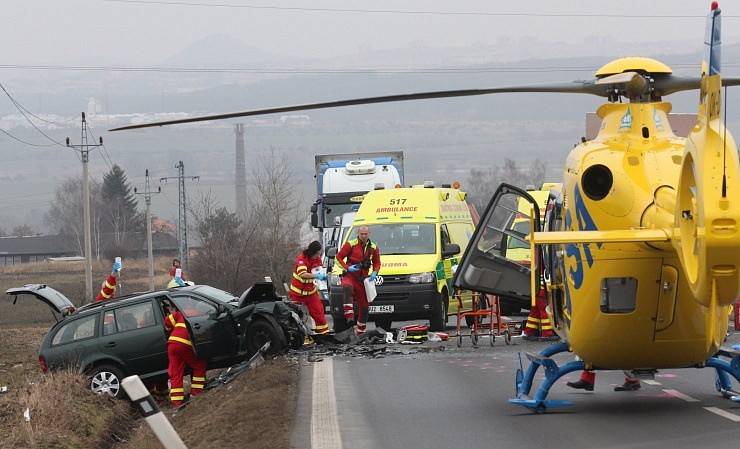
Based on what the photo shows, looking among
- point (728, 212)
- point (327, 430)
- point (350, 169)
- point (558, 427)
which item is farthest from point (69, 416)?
point (350, 169)

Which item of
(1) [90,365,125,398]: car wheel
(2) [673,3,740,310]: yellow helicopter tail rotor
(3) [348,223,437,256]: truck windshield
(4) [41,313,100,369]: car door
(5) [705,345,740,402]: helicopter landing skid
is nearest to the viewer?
(2) [673,3,740,310]: yellow helicopter tail rotor

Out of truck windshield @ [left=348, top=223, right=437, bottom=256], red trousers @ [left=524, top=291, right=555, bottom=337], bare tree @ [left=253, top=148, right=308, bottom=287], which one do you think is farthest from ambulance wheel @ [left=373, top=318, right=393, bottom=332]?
bare tree @ [left=253, top=148, right=308, bottom=287]

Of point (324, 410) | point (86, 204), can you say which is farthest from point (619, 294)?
point (86, 204)

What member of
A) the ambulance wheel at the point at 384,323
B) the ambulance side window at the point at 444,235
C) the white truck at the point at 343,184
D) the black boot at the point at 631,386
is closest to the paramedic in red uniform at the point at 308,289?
the ambulance wheel at the point at 384,323

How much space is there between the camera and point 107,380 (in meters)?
19.9

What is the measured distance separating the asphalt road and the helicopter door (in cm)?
126

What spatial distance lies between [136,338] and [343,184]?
17.1m

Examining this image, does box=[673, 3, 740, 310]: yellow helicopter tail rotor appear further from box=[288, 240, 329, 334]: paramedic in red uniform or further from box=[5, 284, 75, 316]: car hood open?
box=[5, 284, 75, 316]: car hood open

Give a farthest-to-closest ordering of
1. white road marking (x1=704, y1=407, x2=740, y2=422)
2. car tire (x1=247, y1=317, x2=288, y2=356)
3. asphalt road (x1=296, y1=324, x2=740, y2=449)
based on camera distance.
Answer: car tire (x1=247, y1=317, x2=288, y2=356), white road marking (x1=704, y1=407, x2=740, y2=422), asphalt road (x1=296, y1=324, x2=740, y2=449)

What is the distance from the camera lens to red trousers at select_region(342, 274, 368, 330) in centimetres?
2211

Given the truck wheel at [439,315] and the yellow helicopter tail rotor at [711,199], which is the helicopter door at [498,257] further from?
the truck wheel at [439,315]

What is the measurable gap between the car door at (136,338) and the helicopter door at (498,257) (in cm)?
697

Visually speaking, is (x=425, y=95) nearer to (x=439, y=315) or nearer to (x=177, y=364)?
(x=177, y=364)

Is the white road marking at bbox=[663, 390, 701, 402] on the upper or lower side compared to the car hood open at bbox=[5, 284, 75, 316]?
lower
